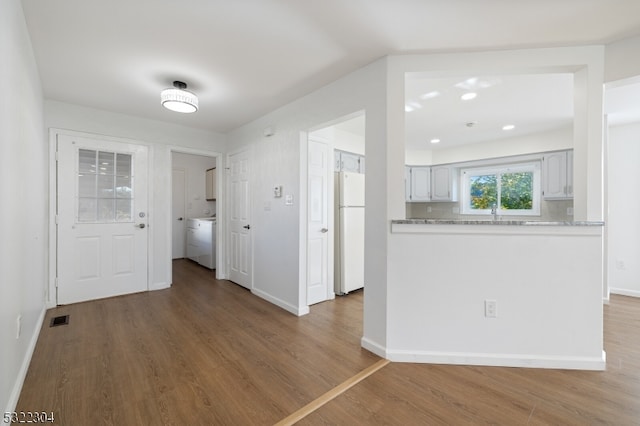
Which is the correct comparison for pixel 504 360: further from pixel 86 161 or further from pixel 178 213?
pixel 178 213

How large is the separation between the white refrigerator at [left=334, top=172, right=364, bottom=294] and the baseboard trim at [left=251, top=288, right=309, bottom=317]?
84 cm

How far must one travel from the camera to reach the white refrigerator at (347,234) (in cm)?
386

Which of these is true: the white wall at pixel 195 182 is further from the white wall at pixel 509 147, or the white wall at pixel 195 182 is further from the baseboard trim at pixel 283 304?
the white wall at pixel 509 147

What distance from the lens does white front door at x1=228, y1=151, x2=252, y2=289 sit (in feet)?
13.4

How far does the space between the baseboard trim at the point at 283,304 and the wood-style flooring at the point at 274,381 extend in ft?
0.69

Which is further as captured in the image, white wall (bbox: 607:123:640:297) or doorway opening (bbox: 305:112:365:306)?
white wall (bbox: 607:123:640:297)

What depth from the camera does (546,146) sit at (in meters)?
4.42

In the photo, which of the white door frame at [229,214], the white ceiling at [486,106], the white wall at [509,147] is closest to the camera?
the white ceiling at [486,106]

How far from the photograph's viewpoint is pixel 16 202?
177 cm

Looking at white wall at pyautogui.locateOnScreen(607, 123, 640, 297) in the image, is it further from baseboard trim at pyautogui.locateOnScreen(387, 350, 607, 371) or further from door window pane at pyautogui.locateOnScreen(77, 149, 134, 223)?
door window pane at pyautogui.locateOnScreen(77, 149, 134, 223)

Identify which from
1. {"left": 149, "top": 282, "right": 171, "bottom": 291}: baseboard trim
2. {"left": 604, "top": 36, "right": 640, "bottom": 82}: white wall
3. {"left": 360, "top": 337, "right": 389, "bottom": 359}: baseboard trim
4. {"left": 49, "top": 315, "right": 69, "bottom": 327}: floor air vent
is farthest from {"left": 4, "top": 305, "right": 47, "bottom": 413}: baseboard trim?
{"left": 604, "top": 36, "right": 640, "bottom": 82}: white wall

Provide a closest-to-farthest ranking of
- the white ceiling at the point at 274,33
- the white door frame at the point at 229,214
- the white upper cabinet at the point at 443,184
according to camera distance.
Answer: the white ceiling at the point at 274,33 → the white door frame at the point at 229,214 → the white upper cabinet at the point at 443,184

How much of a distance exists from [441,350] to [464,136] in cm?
386

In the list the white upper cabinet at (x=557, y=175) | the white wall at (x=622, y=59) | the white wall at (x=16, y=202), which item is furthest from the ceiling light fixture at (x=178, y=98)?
the white upper cabinet at (x=557, y=175)
